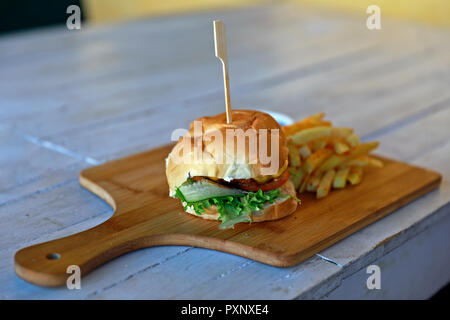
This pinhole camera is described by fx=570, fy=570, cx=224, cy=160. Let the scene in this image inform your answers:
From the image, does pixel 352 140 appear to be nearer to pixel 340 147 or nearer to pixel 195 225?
pixel 340 147

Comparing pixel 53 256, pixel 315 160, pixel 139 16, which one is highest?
pixel 139 16

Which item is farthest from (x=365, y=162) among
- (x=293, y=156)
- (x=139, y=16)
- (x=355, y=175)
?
(x=139, y=16)

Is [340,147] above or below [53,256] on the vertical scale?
above

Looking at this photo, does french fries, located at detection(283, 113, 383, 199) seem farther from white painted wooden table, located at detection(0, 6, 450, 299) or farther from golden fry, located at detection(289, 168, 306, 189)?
white painted wooden table, located at detection(0, 6, 450, 299)

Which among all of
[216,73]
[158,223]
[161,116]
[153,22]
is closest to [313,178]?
[158,223]

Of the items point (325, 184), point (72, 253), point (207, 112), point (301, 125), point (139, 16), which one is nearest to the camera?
point (72, 253)

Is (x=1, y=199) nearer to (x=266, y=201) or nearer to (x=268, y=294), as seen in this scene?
(x=266, y=201)

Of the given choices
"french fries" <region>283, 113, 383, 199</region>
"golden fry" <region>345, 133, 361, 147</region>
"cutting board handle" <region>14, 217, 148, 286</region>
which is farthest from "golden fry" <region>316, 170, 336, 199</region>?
"cutting board handle" <region>14, 217, 148, 286</region>
